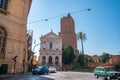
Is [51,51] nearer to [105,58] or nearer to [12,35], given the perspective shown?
[105,58]

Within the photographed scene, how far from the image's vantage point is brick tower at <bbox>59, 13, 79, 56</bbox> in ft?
259

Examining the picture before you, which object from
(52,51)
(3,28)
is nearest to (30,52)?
(3,28)

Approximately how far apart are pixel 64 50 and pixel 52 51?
5543 mm

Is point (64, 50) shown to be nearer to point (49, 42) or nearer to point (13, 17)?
point (49, 42)

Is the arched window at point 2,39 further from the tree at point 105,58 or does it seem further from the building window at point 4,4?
the tree at point 105,58

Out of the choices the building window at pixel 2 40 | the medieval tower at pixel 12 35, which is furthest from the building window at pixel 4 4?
the building window at pixel 2 40

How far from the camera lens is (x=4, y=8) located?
73.7ft

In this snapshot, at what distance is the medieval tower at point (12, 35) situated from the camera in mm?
21516

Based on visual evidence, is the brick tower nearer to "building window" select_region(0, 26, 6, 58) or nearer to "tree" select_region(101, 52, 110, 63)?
"tree" select_region(101, 52, 110, 63)

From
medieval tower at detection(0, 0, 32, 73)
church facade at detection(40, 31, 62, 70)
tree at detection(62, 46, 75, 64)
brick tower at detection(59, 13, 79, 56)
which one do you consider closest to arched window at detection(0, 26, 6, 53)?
medieval tower at detection(0, 0, 32, 73)

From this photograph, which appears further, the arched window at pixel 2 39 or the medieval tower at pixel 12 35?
the medieval tower at pixel 12 35

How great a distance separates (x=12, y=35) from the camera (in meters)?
23.0

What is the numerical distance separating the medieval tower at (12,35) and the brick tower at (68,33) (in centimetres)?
5378

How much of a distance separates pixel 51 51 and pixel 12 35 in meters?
39.5
